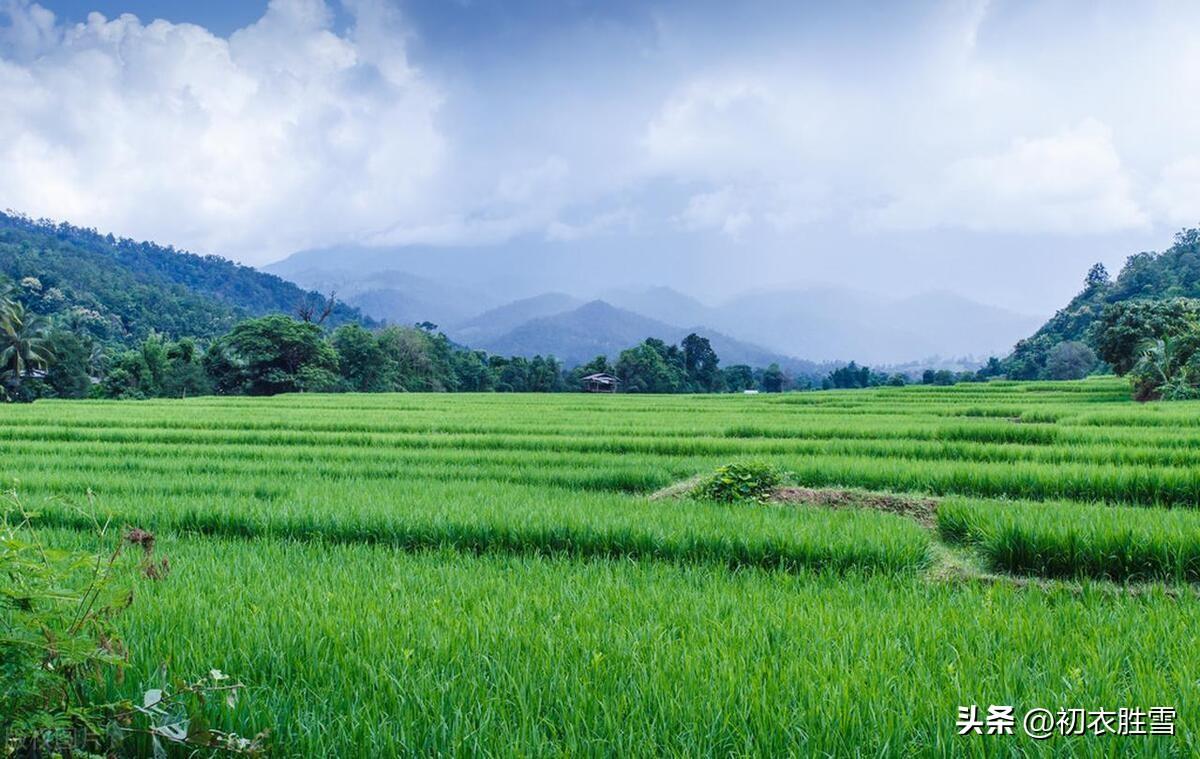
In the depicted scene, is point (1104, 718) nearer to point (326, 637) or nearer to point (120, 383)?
point (326, 637)

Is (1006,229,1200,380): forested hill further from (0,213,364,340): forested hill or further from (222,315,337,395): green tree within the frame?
(0,213,364,340): forested hill

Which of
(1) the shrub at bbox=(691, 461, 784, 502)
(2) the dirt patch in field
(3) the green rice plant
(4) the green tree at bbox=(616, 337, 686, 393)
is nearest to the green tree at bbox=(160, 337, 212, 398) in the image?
(4) the green tree at bbox=(616, 337, 686, 393)

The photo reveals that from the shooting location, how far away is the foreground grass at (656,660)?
2.38m

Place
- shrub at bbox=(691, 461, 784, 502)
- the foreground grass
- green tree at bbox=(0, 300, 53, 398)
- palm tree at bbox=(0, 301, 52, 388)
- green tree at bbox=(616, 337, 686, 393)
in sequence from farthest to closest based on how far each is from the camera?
green tree at bbox=(616, 337, 686, 393)
palm tree at bbox=(0, 301, 52, 388)
green tree at bbox=(0, 300, 53, 398)
shrub at bbox=(691, 461, 784, 502)
the foreground grass

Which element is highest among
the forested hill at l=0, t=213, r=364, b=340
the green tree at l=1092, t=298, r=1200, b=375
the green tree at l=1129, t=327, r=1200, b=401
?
the forested hill at l=0, t=213, r=364, b=340

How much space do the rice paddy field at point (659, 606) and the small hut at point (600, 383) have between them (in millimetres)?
65398

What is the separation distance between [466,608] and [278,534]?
378cm

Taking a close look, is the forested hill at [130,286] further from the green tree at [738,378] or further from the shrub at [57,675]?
the shrub at [57,675]

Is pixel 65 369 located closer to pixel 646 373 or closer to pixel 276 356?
pixel 276 356

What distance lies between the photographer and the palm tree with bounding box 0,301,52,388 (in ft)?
144

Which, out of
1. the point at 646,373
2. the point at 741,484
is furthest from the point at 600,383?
the point at 741,484

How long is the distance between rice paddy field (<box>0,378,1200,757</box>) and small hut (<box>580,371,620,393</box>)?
65398mm

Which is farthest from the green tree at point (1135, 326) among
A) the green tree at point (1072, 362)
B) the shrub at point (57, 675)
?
the shrub at point (57, 675)

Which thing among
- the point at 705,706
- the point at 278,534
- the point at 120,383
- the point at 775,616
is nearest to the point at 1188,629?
the point at 775,616
